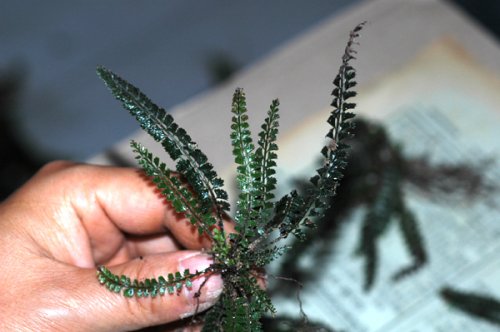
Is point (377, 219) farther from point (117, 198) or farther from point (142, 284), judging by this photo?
point (142, 284)

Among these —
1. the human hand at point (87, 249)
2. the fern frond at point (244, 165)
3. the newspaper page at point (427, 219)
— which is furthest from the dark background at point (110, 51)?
the fern frond at point (244, 165)

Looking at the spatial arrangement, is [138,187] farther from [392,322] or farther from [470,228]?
[470,228]

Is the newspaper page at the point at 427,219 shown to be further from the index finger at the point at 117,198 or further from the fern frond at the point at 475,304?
the index finger at the point at 117,198

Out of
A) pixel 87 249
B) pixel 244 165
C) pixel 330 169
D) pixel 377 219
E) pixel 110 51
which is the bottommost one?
pixel 330 169

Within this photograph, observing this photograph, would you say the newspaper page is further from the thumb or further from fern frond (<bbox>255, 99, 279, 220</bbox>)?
fern frond (<bbox>255, 99, 279, 220</bbox>)

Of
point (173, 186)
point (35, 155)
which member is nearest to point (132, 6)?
point (35, 155)

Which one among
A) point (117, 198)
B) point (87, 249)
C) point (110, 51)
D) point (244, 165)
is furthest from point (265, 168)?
point (110, 51)
